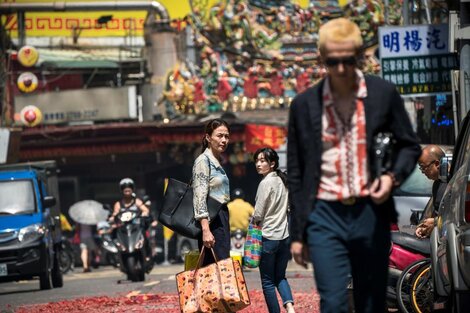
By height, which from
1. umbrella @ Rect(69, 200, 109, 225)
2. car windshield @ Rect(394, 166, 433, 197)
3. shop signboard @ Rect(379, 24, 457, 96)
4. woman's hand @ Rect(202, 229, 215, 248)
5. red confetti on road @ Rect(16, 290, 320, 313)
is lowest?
umbrella @ Rect(69, 200, 109, 225)

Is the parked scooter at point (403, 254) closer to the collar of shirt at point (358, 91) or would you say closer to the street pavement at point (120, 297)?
the street pavement at point (120, 297)

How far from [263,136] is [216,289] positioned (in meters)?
27.9

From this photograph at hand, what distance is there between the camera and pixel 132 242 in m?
23.5

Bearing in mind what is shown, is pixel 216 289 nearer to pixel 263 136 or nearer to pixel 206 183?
pixel 206 183

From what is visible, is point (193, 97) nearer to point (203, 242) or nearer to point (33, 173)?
point (33, 173)

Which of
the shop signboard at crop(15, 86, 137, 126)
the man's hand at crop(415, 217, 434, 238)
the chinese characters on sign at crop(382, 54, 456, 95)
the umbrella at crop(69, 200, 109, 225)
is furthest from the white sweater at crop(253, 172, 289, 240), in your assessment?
the shop signboard at crop(15, 86, 137, 126)

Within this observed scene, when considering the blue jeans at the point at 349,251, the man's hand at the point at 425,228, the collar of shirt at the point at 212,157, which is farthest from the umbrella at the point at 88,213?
the blue jeans at the point at 349,251

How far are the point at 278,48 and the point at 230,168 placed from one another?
4.23 meters

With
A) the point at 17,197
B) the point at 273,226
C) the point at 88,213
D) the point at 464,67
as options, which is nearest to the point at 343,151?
the point at 273,226

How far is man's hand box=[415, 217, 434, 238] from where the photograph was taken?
41.6 ft

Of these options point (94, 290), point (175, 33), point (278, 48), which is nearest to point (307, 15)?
point (278, 48)

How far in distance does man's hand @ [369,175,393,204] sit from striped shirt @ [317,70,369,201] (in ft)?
0.21

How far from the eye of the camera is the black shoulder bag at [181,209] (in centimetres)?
1098

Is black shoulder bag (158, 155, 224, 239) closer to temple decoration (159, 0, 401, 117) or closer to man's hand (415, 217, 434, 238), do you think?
man's hand (415, 217, 434, 238)
